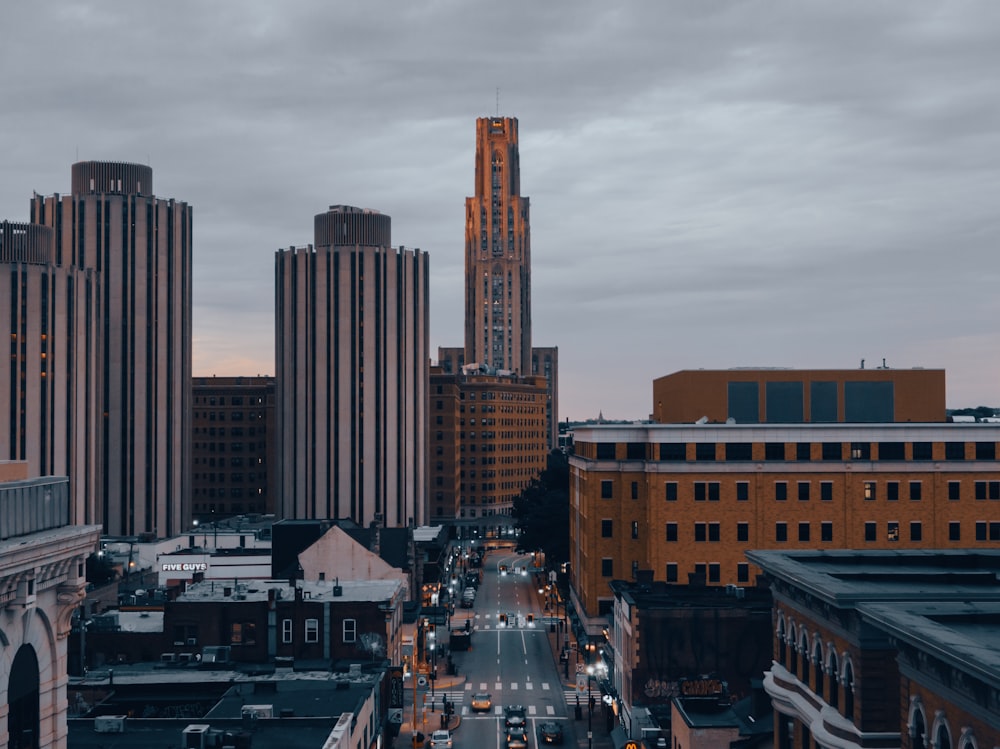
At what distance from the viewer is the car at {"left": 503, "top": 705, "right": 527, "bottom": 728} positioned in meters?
81.7

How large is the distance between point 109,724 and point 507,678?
56.1 meters

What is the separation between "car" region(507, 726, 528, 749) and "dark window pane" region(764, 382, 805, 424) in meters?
40.8

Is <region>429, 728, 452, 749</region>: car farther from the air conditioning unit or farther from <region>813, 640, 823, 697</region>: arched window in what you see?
<region>813, 640, 823, 697</region>: arched window

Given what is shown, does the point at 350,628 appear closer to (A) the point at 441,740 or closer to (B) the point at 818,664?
(A) the point at 441,740

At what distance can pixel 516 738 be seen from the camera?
79.2 m

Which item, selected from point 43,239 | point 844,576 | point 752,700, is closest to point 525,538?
point 43,239

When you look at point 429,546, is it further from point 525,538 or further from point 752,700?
point 752,700

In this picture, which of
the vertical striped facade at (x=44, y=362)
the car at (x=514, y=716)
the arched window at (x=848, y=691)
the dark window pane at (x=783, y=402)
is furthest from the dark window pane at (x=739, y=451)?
the vertical striped facade at (x=44, y=362)

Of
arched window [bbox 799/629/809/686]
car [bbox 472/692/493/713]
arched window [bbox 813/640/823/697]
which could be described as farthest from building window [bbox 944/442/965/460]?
arched window [bbox 813/640/823/697]

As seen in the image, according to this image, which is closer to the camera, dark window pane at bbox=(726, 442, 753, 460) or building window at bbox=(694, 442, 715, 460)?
dark window pane at bbox=(726, 442, 753, 460)

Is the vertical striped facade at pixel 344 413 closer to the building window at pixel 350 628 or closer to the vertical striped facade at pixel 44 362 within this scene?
the vertical striped facade at pixel 44 362

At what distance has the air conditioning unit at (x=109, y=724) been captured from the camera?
179 ft

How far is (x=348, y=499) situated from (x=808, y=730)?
161m

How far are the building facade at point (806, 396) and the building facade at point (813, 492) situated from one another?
9226 mm
